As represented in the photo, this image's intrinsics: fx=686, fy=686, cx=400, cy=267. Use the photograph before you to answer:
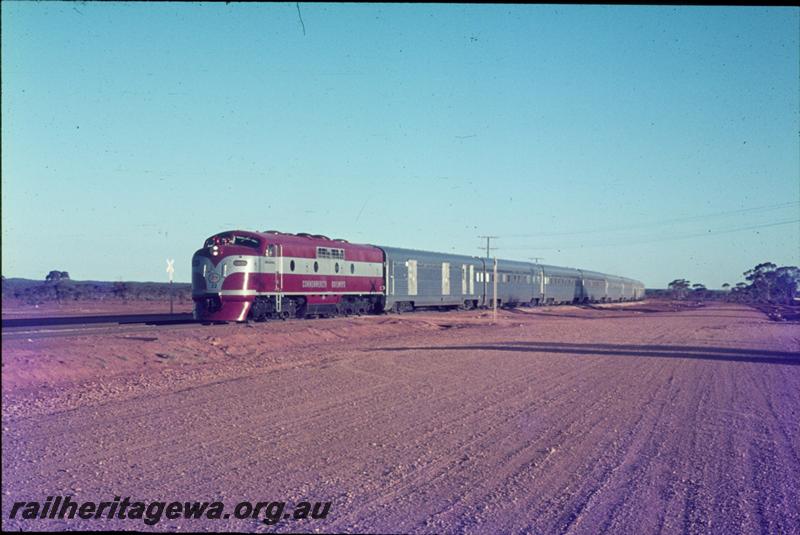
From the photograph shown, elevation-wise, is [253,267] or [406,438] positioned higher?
[253,267]

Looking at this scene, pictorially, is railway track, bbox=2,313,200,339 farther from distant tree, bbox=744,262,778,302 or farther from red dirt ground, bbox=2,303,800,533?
distant tree, bbox=744,262,778,302

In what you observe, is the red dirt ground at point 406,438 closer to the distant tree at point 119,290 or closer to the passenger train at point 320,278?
the passenger train at point 320,278

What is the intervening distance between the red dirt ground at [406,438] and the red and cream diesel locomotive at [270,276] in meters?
5.94

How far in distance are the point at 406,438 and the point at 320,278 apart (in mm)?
21724

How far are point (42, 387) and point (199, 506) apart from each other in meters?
8.19

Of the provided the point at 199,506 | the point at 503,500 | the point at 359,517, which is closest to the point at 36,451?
the point at 199,506

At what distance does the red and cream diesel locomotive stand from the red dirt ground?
5940 millimetres

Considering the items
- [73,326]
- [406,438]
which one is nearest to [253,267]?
[73,326]

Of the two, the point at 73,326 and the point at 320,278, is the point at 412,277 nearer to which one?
the point at 320,278

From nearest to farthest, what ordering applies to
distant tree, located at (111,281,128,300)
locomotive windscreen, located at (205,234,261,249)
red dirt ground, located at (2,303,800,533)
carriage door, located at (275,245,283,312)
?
red dirt ground, located at (2,303,800,533) → locomotive windscreen, located at (205,234,261,249) → carriage door, located at (275,245,283,312) → distant tree, located at (111,281,128,300)

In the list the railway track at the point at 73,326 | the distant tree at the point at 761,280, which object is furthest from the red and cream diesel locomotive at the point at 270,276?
the distant tree at the point at 761,280

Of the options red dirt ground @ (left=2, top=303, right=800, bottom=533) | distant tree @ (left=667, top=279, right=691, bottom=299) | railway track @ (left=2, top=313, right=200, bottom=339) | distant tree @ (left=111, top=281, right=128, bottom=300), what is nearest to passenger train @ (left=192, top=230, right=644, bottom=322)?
railway track @ (left=2, top=313, right=200, bottom=339)

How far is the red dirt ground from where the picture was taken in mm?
6863

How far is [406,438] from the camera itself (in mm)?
9742
